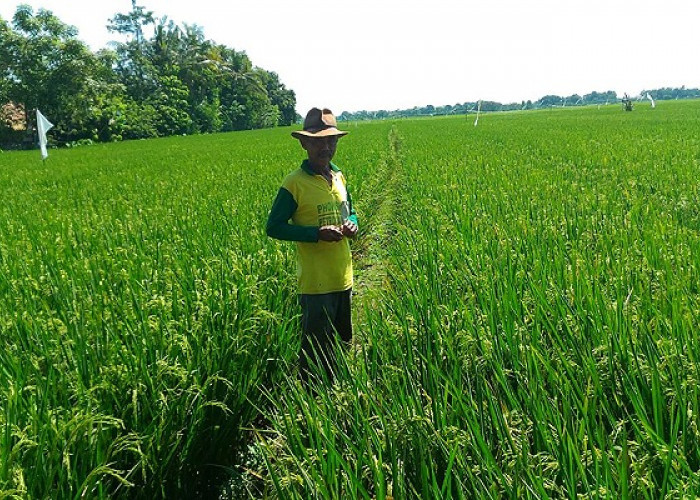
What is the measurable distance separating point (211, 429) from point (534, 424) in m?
1.30

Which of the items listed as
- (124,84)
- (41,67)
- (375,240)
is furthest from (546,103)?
(375,240)

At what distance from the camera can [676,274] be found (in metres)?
2.42

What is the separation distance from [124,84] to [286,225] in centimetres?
4771

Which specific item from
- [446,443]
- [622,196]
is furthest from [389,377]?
[622,196]

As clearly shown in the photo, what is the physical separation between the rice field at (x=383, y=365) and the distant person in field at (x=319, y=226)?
0.57 ft

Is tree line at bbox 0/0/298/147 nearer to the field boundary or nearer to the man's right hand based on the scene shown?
the field boundary

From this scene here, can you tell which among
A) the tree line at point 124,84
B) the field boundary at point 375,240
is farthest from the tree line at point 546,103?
the field boundary at point 375,240

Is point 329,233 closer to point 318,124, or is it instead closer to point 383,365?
point 318,124

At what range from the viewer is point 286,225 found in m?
2.55

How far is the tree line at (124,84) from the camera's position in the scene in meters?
31.7

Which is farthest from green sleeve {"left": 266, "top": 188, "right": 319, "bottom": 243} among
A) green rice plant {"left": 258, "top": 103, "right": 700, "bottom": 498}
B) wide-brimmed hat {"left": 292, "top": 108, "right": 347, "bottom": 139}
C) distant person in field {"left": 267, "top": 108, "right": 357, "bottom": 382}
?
green rice plant {"left": 258, "top": 103, "right": 700, "bottom": 498}

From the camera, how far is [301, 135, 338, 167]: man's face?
248cm

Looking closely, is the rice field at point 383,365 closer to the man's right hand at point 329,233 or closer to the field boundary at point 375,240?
the field boundary at point 375,240

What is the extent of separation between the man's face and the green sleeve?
22 cm
